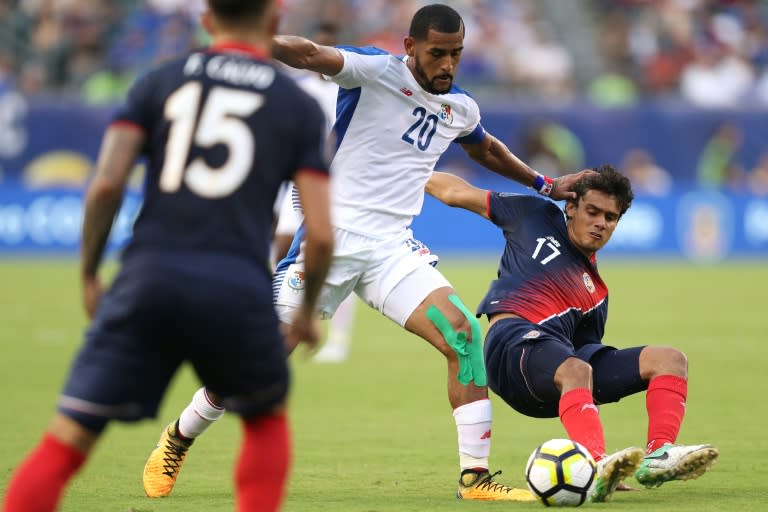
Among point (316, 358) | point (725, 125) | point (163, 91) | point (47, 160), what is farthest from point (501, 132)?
point (163, 91)

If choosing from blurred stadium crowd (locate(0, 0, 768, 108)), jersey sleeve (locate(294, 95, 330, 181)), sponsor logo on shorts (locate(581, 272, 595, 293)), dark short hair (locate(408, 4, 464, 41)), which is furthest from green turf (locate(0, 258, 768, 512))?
blurred stadium crowd (locate(0, 0, 768, 108))

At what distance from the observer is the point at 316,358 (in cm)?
1343

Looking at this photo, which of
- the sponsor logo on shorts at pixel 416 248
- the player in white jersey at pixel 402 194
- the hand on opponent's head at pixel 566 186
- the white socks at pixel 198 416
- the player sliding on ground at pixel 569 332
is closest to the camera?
the player sliding on ground at pixel 569 332

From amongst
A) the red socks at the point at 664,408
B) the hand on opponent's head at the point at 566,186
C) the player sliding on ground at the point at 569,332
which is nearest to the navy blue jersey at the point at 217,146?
the player sliding on ground at the point at 569,332

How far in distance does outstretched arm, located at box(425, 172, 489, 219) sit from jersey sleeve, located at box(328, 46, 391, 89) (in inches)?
34.0

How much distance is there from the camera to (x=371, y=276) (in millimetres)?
7270

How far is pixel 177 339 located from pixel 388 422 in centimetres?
520

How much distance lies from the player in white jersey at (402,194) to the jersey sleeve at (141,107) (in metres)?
2.37

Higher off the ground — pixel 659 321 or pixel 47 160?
pixel 659 321

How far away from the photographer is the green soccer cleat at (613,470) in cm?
610

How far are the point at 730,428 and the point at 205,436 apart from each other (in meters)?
3.52

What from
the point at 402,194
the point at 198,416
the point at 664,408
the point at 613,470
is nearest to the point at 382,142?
the point at 402,194

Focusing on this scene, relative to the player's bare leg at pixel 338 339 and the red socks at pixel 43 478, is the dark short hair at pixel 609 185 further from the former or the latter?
the player's bare leg at pixel 338 339

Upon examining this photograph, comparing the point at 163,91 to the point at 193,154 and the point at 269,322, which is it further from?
the point at 269,322
